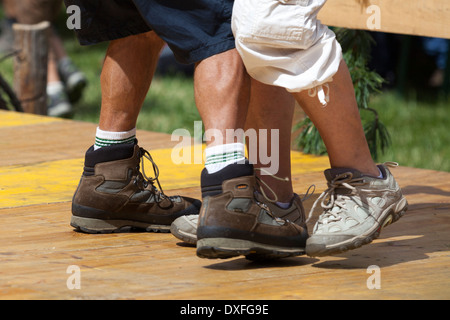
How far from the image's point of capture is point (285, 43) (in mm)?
2049

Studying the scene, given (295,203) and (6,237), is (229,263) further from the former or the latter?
(6,237)

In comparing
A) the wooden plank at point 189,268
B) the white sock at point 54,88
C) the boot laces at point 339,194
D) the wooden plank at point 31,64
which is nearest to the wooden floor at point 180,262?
the wooden plank at point 189,268

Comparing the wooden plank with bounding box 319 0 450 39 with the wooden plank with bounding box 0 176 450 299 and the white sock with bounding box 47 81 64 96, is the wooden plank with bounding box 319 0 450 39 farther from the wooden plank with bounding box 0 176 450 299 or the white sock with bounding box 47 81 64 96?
the white sock with bounding box 47 81 64 96

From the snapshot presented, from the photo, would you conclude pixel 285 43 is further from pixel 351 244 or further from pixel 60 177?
pixel 60 177

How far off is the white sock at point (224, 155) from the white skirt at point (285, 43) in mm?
176

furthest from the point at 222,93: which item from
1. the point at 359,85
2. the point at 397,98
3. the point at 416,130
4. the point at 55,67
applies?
the point at 397,98

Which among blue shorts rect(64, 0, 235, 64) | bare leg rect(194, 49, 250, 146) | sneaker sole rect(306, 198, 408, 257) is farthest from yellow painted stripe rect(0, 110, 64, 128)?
sneaker sole rect(306, 198, 408, 257)

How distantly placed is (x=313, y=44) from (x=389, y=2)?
1.06 m

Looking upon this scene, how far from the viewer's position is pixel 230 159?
2080 mm

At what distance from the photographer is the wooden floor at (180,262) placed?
1.90 metres

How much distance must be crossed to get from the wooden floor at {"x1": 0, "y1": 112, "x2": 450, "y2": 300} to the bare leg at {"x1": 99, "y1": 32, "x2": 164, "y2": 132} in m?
0.31

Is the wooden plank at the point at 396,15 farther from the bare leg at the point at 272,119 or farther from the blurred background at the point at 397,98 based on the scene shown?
the blurred background at the point at 397,98

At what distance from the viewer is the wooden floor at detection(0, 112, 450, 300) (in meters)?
1.90

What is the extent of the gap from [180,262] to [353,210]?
1.40 ft
